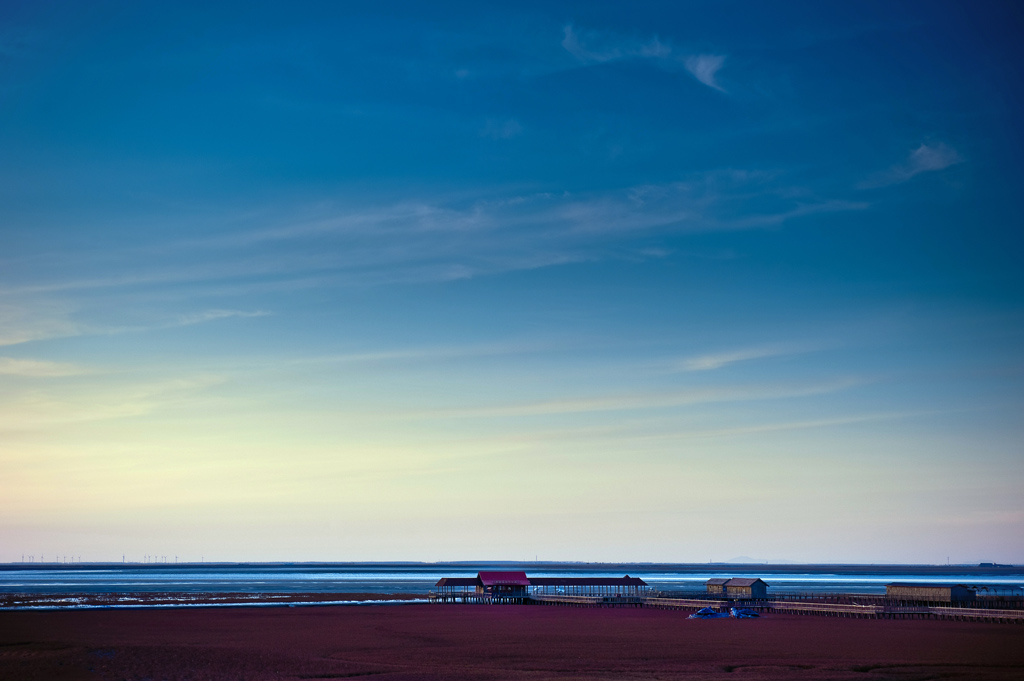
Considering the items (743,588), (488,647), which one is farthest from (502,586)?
(488,647)

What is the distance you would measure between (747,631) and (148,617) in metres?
37.7

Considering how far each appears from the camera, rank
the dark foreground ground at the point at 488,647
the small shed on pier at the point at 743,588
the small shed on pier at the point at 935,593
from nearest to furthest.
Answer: the dark foreground ground at the point at 488,647
the small shed on pier at the point at 935,593
the small shed on pier at the point at 743,588

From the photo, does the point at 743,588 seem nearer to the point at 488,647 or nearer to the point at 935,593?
the point at 935,593

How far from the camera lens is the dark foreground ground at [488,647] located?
104 ft

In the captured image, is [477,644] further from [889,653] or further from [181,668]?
[889,653]

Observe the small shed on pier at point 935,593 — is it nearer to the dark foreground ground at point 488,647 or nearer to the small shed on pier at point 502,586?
the dark foreground ground at point 488,647

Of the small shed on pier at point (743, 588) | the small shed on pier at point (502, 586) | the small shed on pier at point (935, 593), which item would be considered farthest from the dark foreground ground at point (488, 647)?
the small shed on pier at point (502, 586)

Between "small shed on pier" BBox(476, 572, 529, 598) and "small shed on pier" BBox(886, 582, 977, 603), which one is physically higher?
"small shed on pier" BBox(886, 582, 977, 603)

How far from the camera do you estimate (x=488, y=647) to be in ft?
132

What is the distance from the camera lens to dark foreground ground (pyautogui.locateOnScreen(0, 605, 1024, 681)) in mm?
31672

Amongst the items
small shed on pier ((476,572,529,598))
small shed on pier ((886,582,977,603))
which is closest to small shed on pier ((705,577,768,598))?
small shed on pier ((886,582,977,603))

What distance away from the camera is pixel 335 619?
56.9m

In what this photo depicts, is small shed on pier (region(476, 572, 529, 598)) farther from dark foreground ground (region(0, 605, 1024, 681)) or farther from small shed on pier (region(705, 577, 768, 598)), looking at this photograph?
dark foreground ground (region(0, 605, 1024, 681))

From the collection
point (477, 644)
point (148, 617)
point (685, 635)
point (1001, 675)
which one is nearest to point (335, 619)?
point (148, 617)
